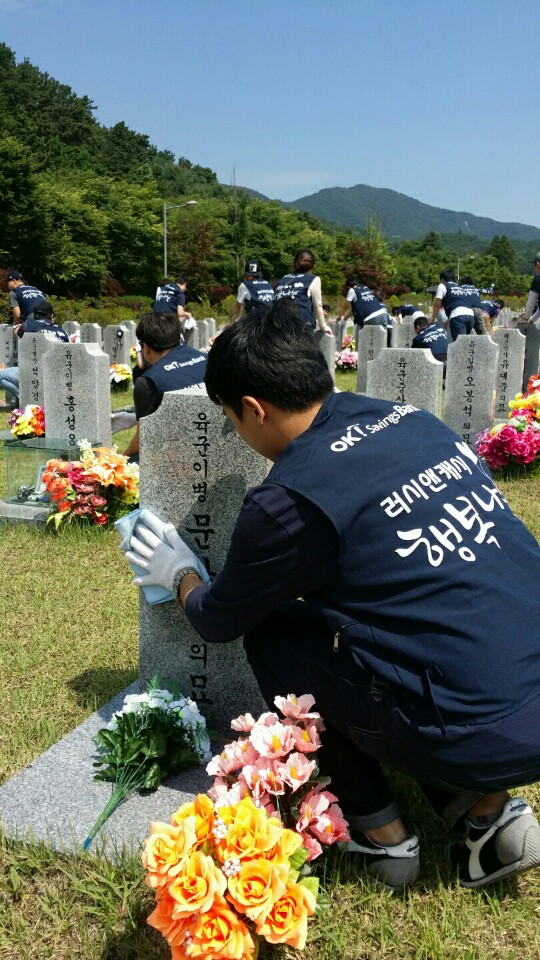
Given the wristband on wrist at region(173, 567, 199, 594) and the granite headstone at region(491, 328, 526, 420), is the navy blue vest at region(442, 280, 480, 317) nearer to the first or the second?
the granite headstone at region(491, 328, 526, 420)

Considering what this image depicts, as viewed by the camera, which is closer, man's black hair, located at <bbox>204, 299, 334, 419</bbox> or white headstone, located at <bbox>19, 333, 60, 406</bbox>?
man's black hair, located at <bbox>204, 299, 334, 419</bbox>

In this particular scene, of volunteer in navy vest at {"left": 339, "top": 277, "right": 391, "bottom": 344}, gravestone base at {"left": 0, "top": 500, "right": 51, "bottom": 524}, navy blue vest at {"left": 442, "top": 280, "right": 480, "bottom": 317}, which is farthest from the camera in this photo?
volunteer in navy vest at {"left": 339, "top": 277, "right": 391, "bottom": 344}

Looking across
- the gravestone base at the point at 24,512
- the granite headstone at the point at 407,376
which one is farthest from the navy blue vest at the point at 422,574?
the granite headstone at the point at 407,376

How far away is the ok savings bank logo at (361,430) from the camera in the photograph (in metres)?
2.02

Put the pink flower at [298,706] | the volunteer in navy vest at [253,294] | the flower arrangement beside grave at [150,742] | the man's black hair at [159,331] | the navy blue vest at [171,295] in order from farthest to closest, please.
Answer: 1. the navy blue vest at [171,295]
2. the volunteer in navy vest at [253,294]
3. the man's black hair at [159,331]
4. the flower arrangement beside grave at [150,742]
5. the pink flower at [298,706]

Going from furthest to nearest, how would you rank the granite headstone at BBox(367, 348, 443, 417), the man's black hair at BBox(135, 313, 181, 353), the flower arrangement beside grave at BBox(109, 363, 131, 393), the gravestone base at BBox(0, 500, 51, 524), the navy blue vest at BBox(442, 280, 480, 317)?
1. the flower arrangement beside grave at BBox(109, 363, 131, 393)
2. the navy blue vest at BBox(442, 280, 480, 317)
3. the granite headstone at BBox(367, 348, 443, 417)
4. the gravestone base at BBox(0, 500, 51, 524)
5. the man's black hair at BBox(135, 313, 181, 353)

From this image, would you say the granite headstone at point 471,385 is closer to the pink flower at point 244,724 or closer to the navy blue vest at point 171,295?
the navy blue vest at point 171,295

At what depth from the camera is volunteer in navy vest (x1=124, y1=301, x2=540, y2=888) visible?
6.16ft

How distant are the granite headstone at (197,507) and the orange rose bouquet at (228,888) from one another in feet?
3.38

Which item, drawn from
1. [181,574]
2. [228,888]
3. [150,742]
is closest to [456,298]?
[181,574]

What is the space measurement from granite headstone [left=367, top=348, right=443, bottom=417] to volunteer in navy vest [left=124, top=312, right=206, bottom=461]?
77.9 inches

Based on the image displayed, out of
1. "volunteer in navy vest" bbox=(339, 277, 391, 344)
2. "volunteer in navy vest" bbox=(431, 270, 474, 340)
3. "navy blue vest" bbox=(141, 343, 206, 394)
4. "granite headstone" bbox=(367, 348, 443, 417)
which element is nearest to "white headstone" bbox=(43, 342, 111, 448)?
"navy blue vest" bbox=(141, 343, 206, 394)

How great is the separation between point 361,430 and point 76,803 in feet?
4.52

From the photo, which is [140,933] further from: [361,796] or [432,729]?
[432,729]
